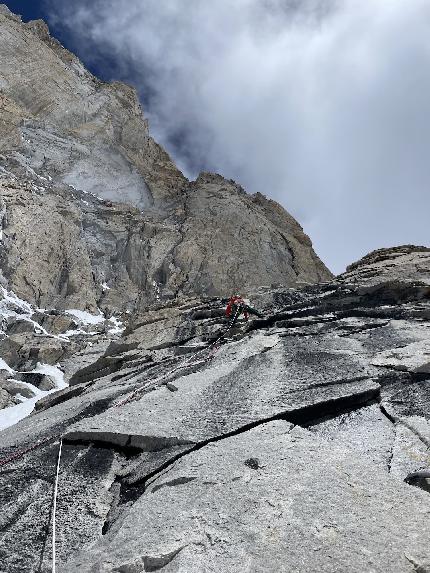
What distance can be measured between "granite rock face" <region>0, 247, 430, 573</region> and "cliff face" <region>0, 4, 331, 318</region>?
2833cm

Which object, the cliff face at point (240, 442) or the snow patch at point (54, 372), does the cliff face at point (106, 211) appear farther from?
the cliff face at point (240, 442)

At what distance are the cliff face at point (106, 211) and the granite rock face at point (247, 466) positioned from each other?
92.9ft

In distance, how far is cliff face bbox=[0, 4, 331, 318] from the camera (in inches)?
1774

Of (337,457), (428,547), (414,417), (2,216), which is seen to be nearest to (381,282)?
(414,417)

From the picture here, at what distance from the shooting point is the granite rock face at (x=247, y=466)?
13.1 feet

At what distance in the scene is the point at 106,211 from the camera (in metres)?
54.3

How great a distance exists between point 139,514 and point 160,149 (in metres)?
75.6

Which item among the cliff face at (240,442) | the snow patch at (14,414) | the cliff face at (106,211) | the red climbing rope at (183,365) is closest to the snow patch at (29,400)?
the snow patch at (14,414)

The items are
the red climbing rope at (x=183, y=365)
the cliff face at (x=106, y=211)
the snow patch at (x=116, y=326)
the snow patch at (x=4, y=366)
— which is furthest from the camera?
the cliff face at (x=106, y=211)

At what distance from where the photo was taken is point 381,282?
15086 mm

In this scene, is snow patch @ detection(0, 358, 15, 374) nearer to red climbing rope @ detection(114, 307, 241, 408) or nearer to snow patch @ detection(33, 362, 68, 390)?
snow patch @ detection(33, 362, 68, 390)

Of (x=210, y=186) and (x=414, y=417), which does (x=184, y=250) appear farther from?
(x=414, y=417)

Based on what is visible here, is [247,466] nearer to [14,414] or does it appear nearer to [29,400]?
[14,414]

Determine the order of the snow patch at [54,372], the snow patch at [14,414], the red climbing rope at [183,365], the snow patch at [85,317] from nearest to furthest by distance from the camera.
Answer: the red climbing rope at [183,365] < the snow patch at [14,414] < the snow patch at [54,372] < the snow patch at [85,317]
